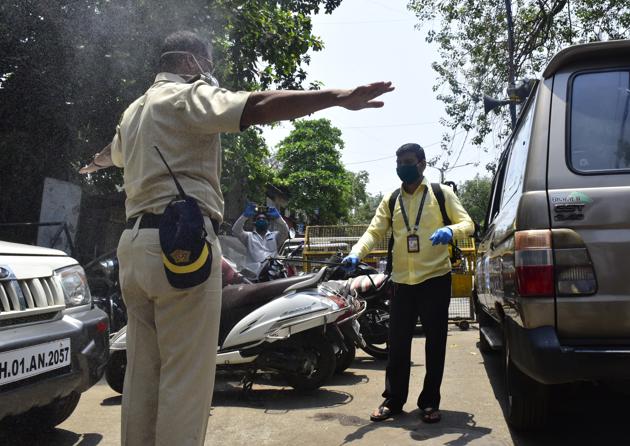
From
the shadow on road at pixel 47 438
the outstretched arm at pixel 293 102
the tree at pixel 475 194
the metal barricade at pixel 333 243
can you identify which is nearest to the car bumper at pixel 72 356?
the shadow on road at pixel 47 438

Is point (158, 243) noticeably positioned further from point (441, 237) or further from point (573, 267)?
point (441, 237)

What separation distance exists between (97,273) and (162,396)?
17.5 ft

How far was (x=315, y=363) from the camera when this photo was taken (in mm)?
4562

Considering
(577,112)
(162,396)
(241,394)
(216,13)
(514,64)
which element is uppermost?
(514,64)

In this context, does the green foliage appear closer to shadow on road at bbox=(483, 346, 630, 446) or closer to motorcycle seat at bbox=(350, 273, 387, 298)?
motorcycle seat at bbox=(350, 273, 387, 298)

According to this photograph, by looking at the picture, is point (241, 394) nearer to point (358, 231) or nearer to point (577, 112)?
point (577, 112)

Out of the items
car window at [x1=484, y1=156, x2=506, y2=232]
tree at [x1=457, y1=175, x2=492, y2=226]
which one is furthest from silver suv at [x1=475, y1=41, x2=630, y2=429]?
tree at [x1=457, y1=175, x2=492, y2=226]

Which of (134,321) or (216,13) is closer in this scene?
(134,321)

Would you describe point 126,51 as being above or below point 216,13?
below

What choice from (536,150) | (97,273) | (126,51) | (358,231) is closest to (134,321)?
(536,150)

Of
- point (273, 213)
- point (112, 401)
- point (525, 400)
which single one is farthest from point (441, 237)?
point (273, 213)

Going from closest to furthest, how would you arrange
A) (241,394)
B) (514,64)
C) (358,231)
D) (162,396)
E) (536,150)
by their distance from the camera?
Answer: 1. (162,396)
2. (536,150)
3. (241,394)
4. (358,231)
5. (514,64)

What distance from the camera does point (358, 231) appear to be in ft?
35.2

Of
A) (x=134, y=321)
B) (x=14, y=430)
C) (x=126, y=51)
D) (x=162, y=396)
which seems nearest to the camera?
(x=162, y=396)
